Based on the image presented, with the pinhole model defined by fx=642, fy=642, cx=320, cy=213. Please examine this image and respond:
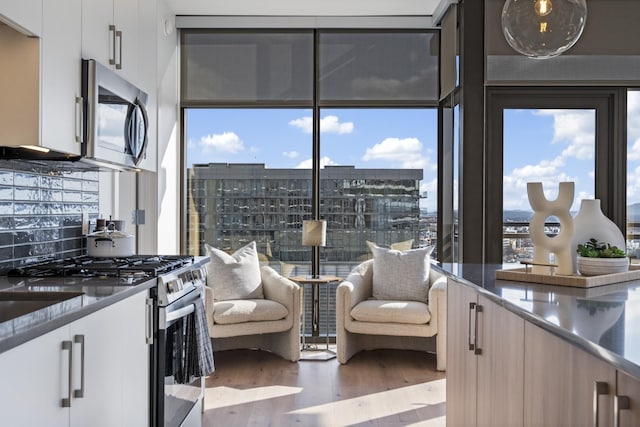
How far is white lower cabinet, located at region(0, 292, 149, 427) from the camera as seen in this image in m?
1.48

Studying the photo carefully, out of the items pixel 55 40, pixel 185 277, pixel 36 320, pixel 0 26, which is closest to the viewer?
pixel 36 320

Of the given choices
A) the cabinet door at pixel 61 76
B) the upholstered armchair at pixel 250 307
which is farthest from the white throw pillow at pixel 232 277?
the cabinet door at pixel 61 76

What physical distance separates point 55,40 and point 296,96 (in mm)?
3291

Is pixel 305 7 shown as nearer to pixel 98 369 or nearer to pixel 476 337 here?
pixel 476 337

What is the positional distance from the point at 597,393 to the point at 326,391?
2962 mm

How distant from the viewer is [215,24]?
217 inches

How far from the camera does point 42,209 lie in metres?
3.02

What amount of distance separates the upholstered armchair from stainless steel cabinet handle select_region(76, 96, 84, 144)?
6.77ft

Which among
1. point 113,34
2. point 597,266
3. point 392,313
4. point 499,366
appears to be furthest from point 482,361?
point 392,313

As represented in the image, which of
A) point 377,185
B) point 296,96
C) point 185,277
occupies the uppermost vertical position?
point 296,96

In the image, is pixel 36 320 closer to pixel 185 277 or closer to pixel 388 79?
pixel 185 277

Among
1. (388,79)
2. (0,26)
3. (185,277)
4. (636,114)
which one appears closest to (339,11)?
(388,79)

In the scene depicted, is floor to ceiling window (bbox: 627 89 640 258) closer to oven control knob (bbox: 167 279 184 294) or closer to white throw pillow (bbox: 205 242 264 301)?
white throw pillow (bbox: 205 242 264 301)

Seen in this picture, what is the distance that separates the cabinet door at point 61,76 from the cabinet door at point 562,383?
1.79m
